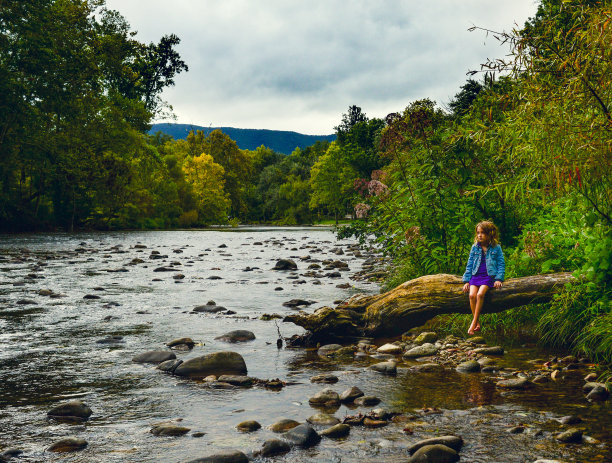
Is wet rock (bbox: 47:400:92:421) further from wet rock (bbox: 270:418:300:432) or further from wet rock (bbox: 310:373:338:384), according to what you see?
wet rock (bbox: 310:373:338:384)

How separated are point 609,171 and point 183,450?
5.17m

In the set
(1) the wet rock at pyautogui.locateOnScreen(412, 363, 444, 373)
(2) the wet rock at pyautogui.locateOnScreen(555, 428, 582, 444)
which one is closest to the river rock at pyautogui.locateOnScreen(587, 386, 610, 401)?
(2) the wet rock at pyautogui.locateOnScreen(555, 428, 582, 444)

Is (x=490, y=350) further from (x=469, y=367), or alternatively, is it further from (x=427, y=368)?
(x=427, y=368)

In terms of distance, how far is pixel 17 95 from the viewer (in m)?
38.8

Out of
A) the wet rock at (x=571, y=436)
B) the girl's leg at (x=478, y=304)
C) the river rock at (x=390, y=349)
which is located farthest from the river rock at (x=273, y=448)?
the girl's leg at (x=478, y=304)

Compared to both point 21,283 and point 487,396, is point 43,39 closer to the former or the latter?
point 21,283

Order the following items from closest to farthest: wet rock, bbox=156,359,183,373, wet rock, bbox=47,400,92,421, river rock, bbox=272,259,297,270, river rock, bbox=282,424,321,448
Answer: river rock, bbox=282,424,321,448 < wet rock, bbox=47,400,92,421 < wet rock, bbox=156,359,183,373 < river rock, bbox=272,259,297,270

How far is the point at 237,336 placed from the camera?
9070mm

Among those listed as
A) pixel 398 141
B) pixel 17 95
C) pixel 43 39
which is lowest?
pixel 398 141

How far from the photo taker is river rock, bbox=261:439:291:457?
4.48m

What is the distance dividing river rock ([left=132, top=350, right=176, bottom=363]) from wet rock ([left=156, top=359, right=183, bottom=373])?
0.33 metres

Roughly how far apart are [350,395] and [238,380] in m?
1.49

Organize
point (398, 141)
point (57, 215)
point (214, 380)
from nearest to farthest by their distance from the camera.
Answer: point (214, 380) < point (398, 141) < point (57, 215)

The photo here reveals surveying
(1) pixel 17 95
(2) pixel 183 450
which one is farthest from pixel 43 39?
(2) pixel 183 450
